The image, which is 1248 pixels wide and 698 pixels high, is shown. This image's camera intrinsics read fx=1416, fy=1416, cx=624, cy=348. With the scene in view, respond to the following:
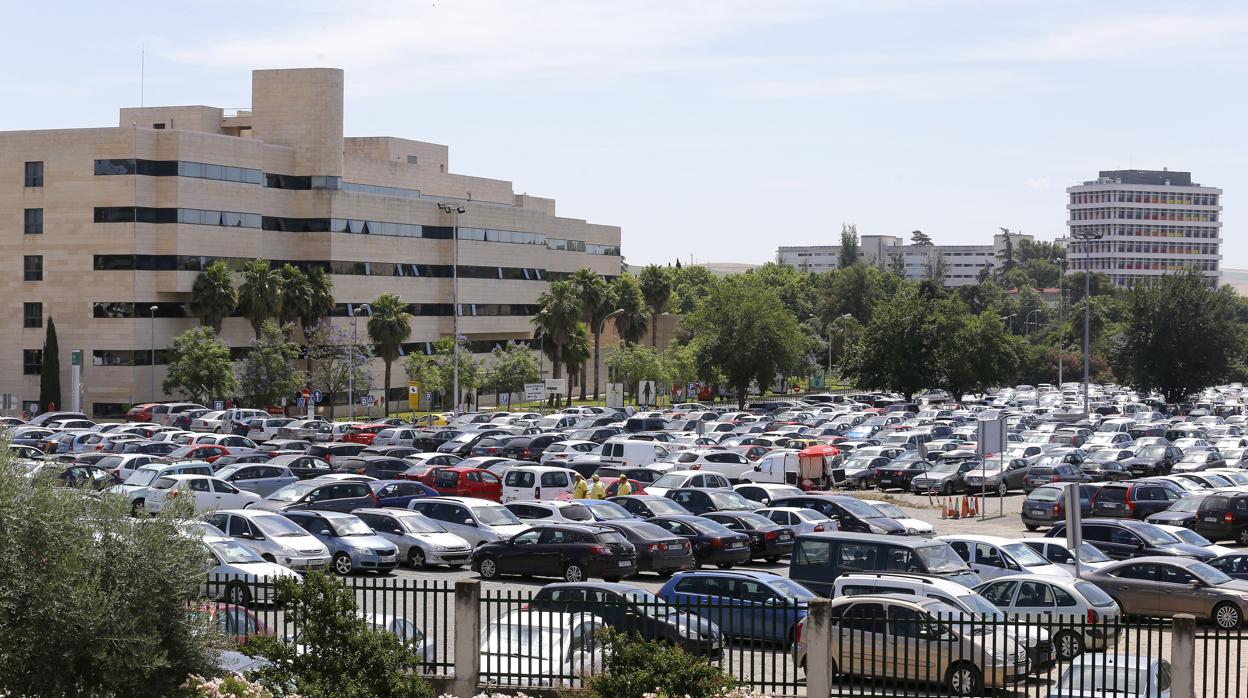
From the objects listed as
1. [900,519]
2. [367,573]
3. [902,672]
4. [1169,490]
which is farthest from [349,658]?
[1169,490]

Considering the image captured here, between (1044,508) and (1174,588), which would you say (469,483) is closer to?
(1044,508)

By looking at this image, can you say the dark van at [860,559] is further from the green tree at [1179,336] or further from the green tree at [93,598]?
the green tree at [1179,336]

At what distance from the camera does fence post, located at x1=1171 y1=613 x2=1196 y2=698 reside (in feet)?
49.5

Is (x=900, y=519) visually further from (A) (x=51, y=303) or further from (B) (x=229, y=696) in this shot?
(A) (x=51, y=303)

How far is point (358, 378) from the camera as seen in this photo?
276 ft

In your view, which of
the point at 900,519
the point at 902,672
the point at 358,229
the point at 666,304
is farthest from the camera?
the point at 666,304

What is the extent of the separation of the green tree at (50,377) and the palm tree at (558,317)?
30.9 m

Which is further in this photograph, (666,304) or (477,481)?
(666,304)

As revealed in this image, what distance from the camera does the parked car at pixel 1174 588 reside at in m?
23.5

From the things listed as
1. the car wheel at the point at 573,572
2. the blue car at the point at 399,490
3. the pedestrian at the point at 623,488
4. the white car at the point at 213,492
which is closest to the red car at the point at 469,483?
the blue car at the point at 399,490

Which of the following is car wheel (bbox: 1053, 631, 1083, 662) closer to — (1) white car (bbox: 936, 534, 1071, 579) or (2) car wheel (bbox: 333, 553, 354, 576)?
(1) white car (bbox: 936, 534, 1071, 579)

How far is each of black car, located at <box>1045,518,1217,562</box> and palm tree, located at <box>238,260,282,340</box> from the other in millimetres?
61416

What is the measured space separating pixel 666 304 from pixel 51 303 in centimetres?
5422

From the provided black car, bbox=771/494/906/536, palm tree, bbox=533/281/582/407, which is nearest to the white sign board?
palm tree, bbox=533/281/582/407
